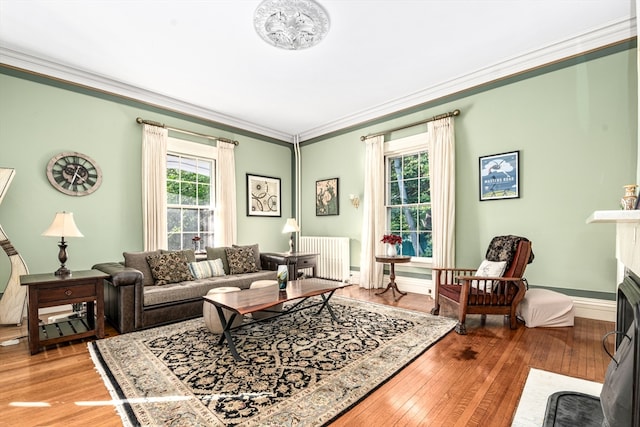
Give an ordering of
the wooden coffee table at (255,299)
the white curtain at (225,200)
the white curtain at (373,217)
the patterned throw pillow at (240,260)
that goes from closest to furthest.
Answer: the wooden coffee table at (255,299), the patterned throw pillow at (240,260), the white curtain at (373,217), the white curtain at (225,200)

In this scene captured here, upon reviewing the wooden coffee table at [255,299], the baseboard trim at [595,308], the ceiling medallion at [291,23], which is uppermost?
the ceiling medallion at [291,23]

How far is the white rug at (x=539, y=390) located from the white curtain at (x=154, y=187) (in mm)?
4666

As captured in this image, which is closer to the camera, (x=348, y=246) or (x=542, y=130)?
(x=542, y=130)

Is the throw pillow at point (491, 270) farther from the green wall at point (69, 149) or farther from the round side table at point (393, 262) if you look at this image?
the green wall at point (69, 149)

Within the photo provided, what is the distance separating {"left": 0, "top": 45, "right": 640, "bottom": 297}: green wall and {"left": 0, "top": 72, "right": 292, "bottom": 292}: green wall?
1 centimetres

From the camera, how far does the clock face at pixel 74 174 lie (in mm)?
3803

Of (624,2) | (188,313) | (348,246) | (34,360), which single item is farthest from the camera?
(348,246)

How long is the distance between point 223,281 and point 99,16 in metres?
3.16

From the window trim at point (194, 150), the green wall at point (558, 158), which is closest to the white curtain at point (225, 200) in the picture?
the window trim at point (194, 150)

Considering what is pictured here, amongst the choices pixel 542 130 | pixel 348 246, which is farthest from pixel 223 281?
pixel 542 130

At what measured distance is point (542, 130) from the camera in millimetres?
3693

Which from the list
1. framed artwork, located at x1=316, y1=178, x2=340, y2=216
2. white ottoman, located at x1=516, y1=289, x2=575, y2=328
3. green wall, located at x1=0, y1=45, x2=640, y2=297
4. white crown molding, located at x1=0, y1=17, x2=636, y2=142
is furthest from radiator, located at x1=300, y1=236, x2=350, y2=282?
white ottoman, located at x1=516, y1=289, x2=575, y2=328

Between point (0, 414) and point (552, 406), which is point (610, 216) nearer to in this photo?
point (552, 406)

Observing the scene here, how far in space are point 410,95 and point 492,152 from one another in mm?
1594
